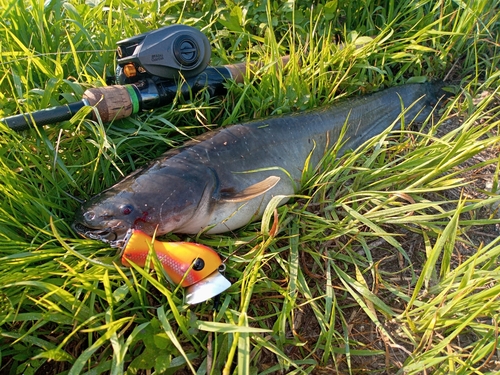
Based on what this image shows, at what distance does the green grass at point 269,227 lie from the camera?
194 cm

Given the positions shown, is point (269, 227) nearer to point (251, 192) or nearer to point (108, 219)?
point (251, 192)

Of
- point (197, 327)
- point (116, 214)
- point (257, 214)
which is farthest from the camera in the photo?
point (257, 214)

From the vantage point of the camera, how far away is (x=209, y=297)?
1998 millimetres

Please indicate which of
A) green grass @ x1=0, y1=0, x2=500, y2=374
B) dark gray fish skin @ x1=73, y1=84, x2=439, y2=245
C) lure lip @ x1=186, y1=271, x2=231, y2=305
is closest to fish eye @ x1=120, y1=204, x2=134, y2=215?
dark gray fish skin @ x1=73, y1=84, x2=439, y2=245

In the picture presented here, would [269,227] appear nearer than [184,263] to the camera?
No

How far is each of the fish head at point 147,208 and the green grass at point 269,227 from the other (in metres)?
0.11

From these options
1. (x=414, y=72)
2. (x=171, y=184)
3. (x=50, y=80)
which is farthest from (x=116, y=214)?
(x=414, y=72)

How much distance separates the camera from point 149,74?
2625 millimetres

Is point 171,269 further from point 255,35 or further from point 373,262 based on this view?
point 255,35

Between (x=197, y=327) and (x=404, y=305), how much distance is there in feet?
3.75

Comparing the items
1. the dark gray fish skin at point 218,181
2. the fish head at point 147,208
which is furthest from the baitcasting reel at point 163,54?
the fish head at point 147,208

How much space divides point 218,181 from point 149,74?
83cm

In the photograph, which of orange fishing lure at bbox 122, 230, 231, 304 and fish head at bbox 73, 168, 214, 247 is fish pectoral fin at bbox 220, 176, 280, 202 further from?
orange fishing lure at bbox 122, 230, 231, 304

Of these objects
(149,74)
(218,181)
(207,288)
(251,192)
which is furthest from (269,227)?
(149,74)
